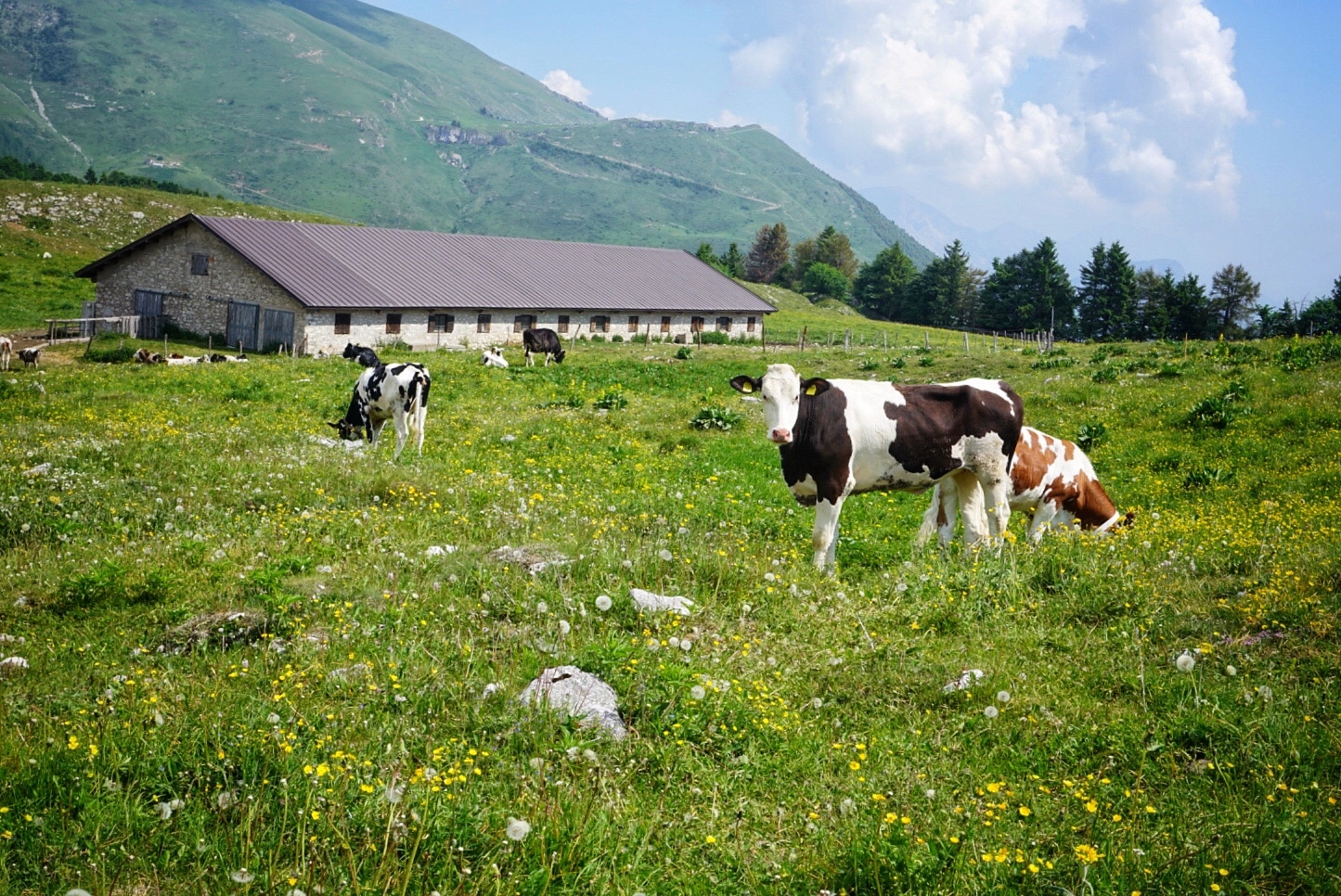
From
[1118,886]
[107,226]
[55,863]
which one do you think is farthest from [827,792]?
[107,226]

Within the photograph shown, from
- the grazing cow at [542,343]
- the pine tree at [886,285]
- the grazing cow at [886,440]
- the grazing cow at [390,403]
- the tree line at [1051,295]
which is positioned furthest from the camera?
the pine tree at [886,285]

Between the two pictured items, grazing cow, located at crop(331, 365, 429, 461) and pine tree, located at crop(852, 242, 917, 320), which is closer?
grazing cow, located at crop(331, 365, 429, 461)

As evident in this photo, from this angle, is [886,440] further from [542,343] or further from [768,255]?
[768,255]

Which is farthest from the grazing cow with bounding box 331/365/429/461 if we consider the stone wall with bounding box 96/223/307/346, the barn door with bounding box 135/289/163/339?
the barn door with bounding box 135/289/163/339

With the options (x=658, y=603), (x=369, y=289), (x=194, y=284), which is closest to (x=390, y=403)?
(x=658, y=603)

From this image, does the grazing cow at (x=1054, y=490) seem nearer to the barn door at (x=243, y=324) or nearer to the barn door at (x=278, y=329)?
the barn door at (x=278, y=329)

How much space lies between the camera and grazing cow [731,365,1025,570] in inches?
436

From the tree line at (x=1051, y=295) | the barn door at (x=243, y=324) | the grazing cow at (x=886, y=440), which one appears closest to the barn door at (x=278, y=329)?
the barn door at (x=243, y=324)

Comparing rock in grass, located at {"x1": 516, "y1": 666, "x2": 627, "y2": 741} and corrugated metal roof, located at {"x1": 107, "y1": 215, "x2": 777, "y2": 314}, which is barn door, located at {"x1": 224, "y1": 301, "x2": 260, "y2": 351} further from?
rock in grass, located at {"x1": 516, "y1": 666, "x2": 627, "y2": 741}

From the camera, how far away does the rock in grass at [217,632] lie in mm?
7422

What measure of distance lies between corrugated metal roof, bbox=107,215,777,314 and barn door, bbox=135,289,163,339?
2.83 m

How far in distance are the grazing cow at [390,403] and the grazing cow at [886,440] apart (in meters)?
9.25

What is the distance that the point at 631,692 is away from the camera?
6.33m

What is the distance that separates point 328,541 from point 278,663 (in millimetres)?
3435
